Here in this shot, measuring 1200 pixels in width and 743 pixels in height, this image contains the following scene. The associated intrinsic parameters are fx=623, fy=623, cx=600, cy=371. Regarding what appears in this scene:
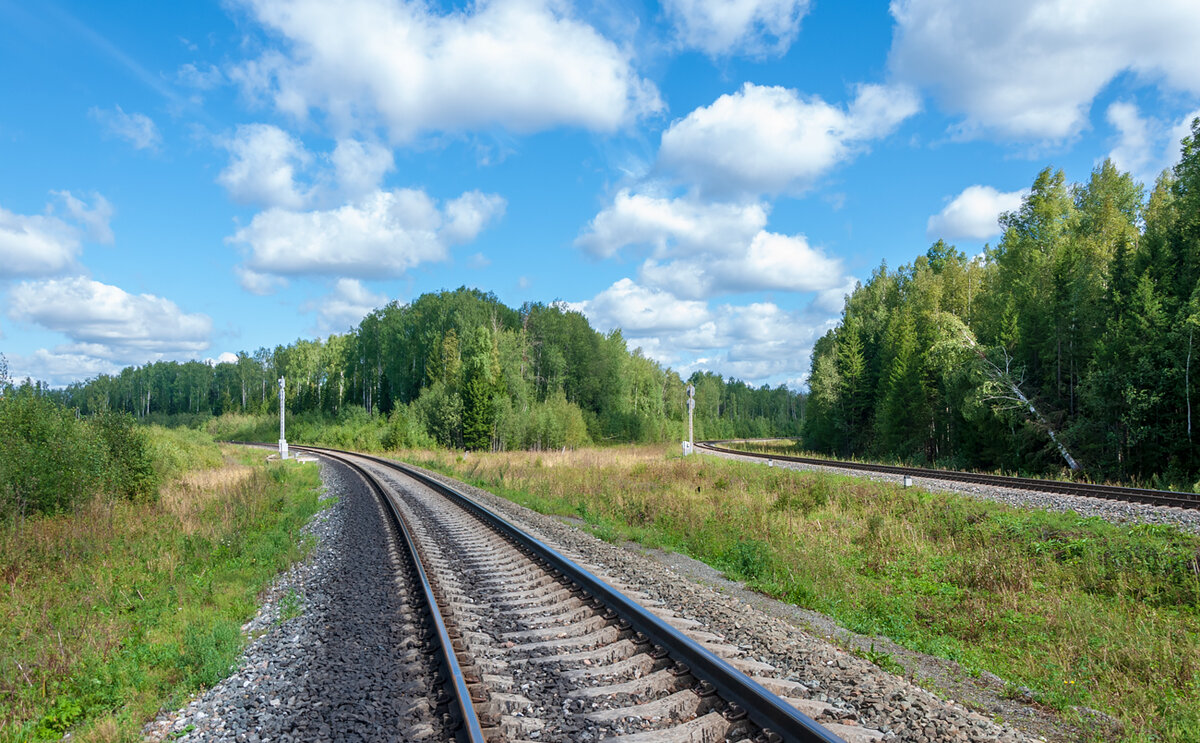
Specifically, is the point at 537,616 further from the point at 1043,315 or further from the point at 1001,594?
the point at 1043,315

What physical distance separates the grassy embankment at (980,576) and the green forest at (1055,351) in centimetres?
1497

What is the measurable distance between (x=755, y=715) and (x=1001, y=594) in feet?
21.6

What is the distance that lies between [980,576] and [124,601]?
480 inches

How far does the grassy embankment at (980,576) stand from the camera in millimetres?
5609

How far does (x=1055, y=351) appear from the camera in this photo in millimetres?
31000

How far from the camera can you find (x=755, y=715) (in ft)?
12.7

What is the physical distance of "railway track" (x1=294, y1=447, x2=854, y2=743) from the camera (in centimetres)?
384

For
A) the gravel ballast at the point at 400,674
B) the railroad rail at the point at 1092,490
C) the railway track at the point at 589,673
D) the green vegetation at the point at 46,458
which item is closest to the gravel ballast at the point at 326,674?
the gravel ballast at the point at 400,674

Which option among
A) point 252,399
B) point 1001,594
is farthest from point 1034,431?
point 252,399

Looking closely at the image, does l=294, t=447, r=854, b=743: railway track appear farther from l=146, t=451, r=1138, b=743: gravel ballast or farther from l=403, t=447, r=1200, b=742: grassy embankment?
l=403, t=447, r=1200, b=742: grassy embankment

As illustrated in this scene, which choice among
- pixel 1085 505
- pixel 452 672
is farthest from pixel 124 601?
pixel 1085 505

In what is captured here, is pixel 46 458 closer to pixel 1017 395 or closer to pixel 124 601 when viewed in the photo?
pixel 124 601

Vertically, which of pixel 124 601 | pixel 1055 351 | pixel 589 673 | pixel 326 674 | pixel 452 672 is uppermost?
pixel 1055 351

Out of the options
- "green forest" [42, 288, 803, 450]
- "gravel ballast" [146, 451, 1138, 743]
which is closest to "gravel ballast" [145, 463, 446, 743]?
"gravel ballast" [146, 451, 1138, 743]
